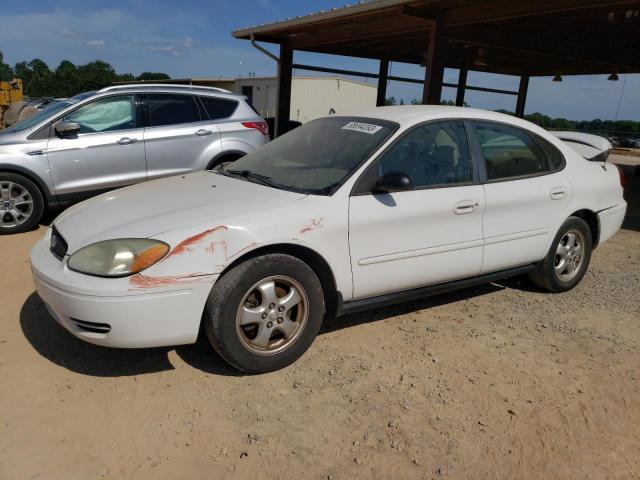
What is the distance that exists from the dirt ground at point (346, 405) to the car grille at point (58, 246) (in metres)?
0.66

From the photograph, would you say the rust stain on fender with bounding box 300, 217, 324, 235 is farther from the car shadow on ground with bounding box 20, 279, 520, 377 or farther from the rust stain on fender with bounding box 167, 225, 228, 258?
the car shadow on ground with bounding box 20, 279, 520, 377

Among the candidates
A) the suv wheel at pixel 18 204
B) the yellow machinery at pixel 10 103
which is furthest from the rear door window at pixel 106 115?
the yellow machinery at pixel 10 103


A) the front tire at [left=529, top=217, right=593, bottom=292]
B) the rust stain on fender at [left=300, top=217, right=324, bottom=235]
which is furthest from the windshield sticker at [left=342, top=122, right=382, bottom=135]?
the front tire at [left=529, top=217, right=593, bottom=292]

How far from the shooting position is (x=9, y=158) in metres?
5.89

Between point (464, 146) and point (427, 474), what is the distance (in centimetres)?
243

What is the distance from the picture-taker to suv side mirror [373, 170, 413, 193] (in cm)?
324

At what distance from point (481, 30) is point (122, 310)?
8741 millimetres

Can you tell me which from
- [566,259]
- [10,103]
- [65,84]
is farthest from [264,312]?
[65,84]

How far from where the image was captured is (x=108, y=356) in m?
3.25

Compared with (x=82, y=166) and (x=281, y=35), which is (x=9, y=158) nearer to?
(x=82, y=166)

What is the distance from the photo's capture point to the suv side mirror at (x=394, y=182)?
3.24 m

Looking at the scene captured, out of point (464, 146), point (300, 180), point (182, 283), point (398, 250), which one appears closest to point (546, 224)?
point (464, 146)

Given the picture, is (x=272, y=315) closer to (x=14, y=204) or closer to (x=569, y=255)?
(x=569, y=255)

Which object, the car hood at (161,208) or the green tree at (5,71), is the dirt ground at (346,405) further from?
the green tree at (5,71)
